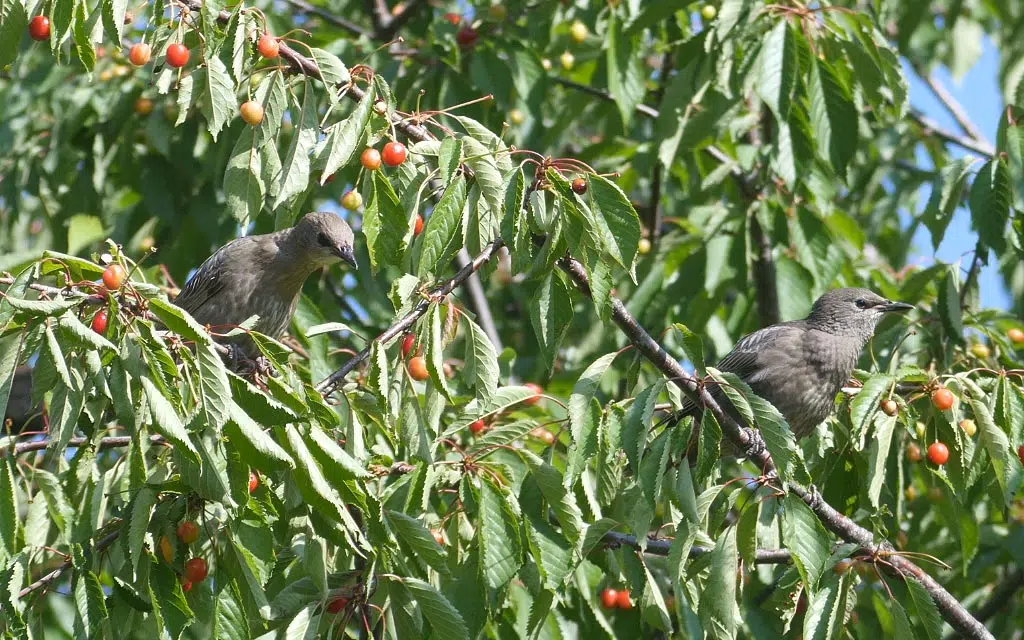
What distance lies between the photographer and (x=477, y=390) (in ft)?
13.4

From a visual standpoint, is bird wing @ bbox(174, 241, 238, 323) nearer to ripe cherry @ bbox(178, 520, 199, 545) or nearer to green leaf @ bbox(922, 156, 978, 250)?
ripe cherry @ bbox(178, 520, 199, 545)

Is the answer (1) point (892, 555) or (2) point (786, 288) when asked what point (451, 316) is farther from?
(2) point (786, 288)

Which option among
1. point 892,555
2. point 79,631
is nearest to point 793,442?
point 892,555

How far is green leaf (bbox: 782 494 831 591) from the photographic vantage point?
3.99m

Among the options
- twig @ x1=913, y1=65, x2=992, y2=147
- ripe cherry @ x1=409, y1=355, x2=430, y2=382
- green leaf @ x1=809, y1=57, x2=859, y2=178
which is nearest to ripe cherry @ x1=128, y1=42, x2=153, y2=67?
ripe cherry @ x1=409, y1=355, x2=430, y2=382

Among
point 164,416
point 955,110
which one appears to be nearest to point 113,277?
point 164,416

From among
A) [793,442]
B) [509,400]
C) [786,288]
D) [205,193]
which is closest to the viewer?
[793,442]

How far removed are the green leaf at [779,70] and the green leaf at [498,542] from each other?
2.50m

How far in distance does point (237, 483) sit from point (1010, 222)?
395cm

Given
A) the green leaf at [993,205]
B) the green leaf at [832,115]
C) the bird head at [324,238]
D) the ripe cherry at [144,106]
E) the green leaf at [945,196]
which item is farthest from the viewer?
the ripe cherry at [144,106]

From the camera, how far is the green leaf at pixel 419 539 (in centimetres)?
384

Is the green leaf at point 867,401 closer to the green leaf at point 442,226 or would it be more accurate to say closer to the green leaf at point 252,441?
→ the green leaf at point 442,226

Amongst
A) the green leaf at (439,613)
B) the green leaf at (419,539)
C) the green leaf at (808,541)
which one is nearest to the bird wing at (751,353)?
the green leaf at (808,541)

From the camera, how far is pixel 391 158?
428 cm
